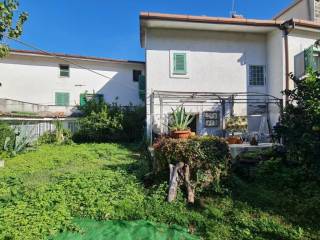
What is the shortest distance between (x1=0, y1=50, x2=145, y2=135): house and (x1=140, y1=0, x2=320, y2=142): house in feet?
27.1

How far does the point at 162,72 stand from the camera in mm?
13859

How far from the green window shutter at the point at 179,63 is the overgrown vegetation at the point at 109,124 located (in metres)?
4.68

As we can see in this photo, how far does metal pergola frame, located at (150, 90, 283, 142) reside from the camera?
13727 mm

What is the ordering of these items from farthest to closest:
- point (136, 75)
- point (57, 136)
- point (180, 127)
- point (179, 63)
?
point (136, 75) < point (57, 136) < point (179, 63) < point (180, 127)

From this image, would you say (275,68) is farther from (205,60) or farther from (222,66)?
(205,60)

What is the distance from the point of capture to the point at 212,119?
14328 mm

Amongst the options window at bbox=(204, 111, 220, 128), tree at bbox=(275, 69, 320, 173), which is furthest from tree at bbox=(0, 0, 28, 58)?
window at bbox=(204, 111, 220, 128)

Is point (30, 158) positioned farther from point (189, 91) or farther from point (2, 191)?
point (189, 91)

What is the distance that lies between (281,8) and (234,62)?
773cm

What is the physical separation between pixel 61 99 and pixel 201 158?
18.0 metres

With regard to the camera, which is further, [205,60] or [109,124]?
[109,124]

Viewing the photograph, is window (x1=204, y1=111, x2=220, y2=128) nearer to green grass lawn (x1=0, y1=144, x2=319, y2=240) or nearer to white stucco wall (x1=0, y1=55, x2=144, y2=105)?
green grass lawn (x1=0, y1=144, x2=319, y2=240)

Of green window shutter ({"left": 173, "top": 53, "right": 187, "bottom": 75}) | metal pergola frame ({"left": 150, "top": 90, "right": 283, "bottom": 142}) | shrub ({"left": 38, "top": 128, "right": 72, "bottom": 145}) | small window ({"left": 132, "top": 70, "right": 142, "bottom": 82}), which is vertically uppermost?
small window ({"left": 132, "top": 70, "right": 142, "bottom": 82})

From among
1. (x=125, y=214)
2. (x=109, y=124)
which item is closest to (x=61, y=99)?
(x=109, y=124)
